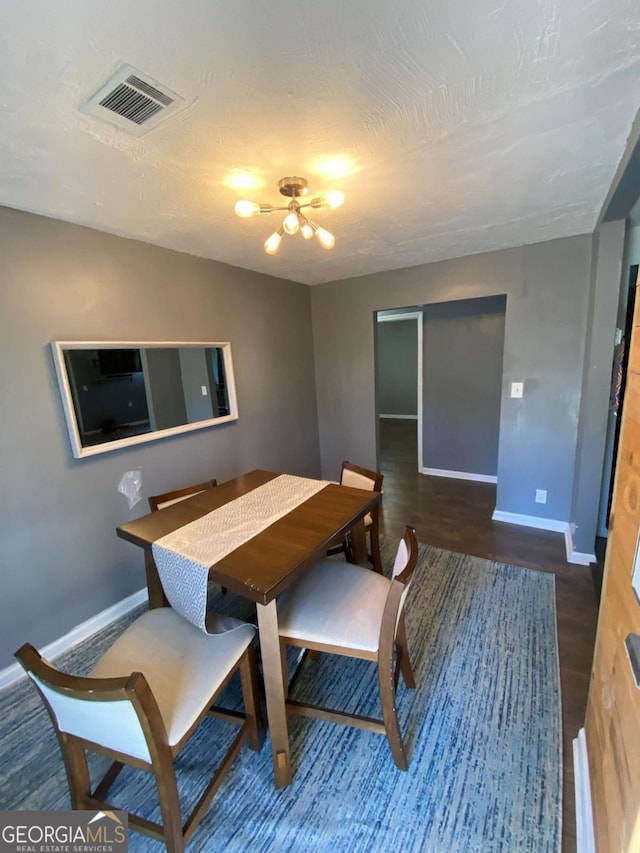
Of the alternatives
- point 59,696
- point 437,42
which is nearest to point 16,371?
point 59,696

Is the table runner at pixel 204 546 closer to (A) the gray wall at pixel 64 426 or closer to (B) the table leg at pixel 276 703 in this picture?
(B) the table leg at pixel 276 703

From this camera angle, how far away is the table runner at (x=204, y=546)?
129cm

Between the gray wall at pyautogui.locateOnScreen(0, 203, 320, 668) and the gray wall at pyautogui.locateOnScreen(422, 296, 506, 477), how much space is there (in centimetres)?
243

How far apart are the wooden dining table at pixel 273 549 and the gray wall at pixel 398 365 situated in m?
5.14

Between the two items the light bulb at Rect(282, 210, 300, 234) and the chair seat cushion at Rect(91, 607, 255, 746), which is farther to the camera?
the light bulb at Rect(282, 210, 300, 234)

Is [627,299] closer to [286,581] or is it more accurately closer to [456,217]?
[456,217]

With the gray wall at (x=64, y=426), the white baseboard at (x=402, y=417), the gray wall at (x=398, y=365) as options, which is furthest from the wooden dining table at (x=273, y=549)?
the white baseboard at (x=402, y=417)

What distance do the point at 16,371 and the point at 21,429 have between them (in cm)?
29

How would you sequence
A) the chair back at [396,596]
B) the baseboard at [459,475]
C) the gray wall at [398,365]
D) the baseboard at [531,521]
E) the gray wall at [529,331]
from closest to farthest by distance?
the chair back at [396,596] < the gray wall at [529,331] < the baseboard at [531,521] < the baseboard at [459,475] < the gray wall at [398,365]

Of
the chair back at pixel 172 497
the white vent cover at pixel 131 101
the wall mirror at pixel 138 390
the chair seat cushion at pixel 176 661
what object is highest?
the white vent cover at pixel 131 101

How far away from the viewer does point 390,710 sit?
123 centimetres

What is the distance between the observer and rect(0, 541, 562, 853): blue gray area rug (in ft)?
3.64

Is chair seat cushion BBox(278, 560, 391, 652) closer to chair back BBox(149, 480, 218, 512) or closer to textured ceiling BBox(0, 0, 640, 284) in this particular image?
chair back BBox(149, 480, 218, 512)

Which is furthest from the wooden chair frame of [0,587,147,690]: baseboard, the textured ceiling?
the textured ceiling
